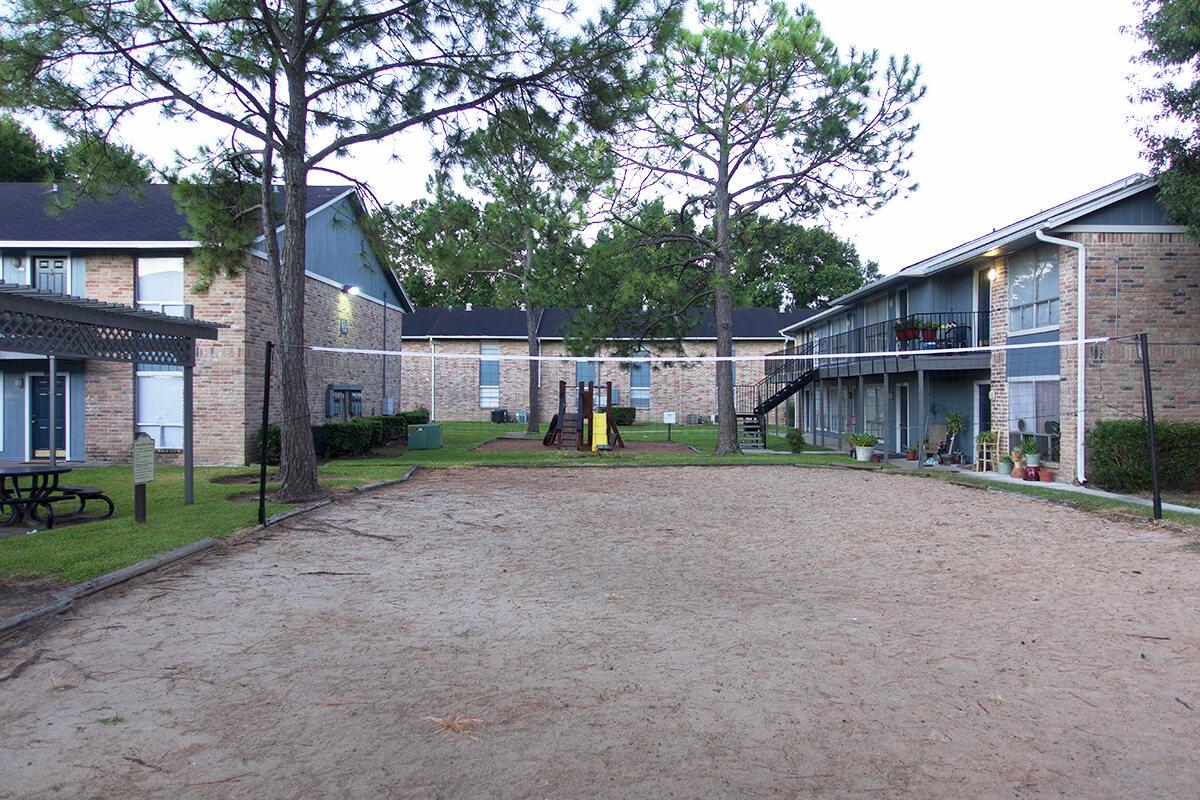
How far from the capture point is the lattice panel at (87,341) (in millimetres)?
8469

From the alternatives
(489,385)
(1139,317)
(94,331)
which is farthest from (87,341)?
(489,385)

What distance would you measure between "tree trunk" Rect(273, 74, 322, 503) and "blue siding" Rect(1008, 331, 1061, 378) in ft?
45.3

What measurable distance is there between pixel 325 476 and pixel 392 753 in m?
13.3

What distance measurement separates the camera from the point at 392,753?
3.89 m

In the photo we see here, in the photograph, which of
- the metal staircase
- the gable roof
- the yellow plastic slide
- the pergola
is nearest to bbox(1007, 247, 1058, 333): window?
the gable roof

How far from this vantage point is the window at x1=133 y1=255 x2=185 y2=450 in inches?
712

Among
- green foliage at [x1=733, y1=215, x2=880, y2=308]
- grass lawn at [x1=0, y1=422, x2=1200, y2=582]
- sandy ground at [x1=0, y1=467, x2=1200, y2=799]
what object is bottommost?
sandy ground at [x1=0, y1=467, x2=1200, y2=799]

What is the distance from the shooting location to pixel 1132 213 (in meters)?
15.5

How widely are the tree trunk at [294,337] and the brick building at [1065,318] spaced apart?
10.8m

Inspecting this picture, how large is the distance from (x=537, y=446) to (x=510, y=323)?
18.1 metres

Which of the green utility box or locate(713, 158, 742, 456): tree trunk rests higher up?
locate(713, 158, 742, 456): tree trunk

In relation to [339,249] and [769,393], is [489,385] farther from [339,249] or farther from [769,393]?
[339,249]

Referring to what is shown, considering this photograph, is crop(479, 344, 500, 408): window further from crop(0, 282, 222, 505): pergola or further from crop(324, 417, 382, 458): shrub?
crop(0, 282, 222, 505): pergola

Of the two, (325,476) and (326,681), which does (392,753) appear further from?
(325,476)
